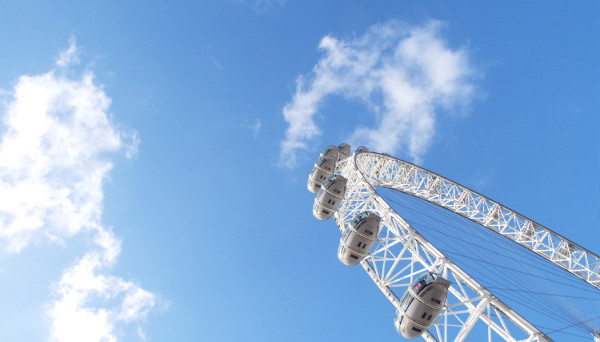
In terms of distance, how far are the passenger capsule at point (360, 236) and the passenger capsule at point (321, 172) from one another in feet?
29.2

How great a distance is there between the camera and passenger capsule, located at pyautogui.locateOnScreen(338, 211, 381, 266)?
17266mm

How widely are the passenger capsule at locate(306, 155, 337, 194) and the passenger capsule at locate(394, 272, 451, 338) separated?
44.4ft

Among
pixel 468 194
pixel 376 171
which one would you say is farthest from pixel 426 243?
pixel 468 194

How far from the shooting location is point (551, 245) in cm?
3441

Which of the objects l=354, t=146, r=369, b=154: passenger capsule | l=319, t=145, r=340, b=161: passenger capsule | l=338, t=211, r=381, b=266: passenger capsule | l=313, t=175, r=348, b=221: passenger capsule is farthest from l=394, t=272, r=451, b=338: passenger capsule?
l=354, t=146, r=369, b=154: passenger capsule

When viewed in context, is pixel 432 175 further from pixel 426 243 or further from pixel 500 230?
pixel 426 243

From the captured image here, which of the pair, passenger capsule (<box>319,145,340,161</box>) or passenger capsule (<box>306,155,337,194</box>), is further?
passenger capsule (<box>319,145,340,161</box>)

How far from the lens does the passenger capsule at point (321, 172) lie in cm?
2641

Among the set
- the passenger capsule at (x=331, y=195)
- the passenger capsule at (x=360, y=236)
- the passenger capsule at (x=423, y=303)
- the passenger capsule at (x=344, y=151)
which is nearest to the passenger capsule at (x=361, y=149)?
the passenger capsule at (x=344, y=151)

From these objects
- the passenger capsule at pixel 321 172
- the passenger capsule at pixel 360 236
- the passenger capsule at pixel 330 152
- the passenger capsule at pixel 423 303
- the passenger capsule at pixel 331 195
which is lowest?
the passenger capsule at pixel 423 303

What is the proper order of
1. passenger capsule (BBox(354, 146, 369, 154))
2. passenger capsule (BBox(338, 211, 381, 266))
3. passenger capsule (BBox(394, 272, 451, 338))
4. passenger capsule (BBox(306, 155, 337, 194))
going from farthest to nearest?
passenger capsule (BBox(354, 146, 369, 154)) < passenger capsule (BBox(306, 155, 337, 194)) < passenger capsule (BBox(338, 211, 381, 266)) < passenger capsule (BBox(394, 272, 451, 338))

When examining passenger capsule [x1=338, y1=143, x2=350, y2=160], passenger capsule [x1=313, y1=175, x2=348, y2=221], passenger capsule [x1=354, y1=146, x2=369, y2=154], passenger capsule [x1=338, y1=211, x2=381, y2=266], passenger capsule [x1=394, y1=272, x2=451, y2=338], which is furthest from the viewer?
passenger capsule [x1=338, y1=143, x2=350, y2=160]

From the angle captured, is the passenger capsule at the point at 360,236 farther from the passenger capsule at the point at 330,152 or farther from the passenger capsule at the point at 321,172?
the passenger capsule at the point at 330,152

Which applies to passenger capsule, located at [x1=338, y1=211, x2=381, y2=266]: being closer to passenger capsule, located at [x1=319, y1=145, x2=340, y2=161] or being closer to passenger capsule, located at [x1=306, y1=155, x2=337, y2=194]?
passenger capsule, located at [x1=306, y1=155, x2=337, y2=194]
